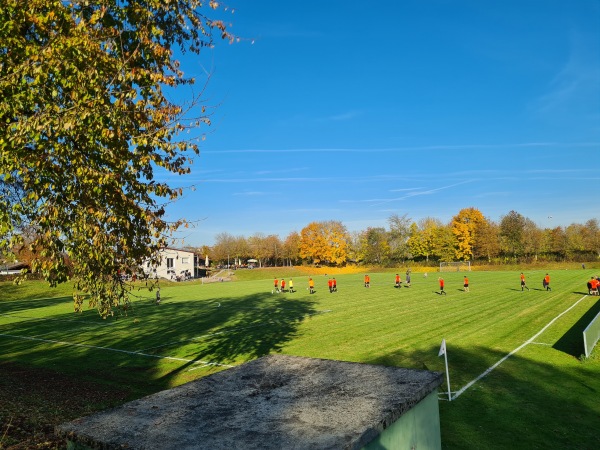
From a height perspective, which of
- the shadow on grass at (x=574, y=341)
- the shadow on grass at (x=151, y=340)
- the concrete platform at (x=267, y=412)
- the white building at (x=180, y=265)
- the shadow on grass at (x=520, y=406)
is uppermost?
the white building at (x=180, y=265)

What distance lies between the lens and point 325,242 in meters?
118

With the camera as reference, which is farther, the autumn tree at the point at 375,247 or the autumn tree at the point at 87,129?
the autumn tree at the point at 375,247

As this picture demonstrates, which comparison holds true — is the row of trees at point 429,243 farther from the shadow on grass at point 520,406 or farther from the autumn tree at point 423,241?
the shadow on grass at point 520,406

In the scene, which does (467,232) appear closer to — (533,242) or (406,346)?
(533,242)

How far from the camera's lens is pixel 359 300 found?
120ft

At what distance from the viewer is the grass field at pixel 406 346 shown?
1026cm

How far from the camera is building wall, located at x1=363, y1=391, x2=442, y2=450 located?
12.2 feet

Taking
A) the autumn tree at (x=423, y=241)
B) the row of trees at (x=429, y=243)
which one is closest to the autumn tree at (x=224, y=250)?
the row of trees at (x=429, y=243)

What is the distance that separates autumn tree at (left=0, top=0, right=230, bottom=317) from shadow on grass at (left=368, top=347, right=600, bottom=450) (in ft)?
27.1

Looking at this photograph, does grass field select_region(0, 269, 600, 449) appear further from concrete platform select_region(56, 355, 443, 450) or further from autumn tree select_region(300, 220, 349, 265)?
autumn tree select_region(300, 220, 349, 265)

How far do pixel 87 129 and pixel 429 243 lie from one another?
348 ft

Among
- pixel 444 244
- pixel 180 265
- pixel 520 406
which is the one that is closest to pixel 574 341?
pixel 520 406

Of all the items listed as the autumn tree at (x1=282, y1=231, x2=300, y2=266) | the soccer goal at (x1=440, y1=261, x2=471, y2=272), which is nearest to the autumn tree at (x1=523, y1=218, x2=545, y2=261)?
the soccer goal at (x1=440, y1=261, x2=471, y2=272)

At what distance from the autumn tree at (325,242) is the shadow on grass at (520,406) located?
101843 millimetres
